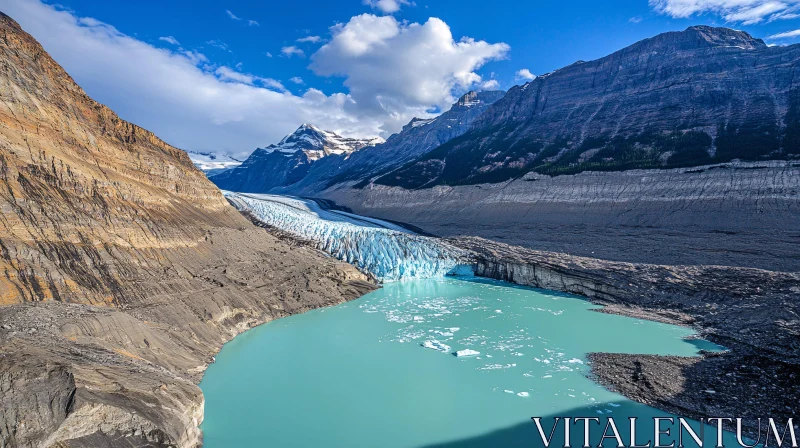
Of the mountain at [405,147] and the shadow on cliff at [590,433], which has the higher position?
the mountain at [405,147]

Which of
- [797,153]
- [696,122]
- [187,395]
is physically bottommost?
[187,395]

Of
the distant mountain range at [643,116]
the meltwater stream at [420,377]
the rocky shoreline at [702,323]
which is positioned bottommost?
the meltwater stream at [420,377]

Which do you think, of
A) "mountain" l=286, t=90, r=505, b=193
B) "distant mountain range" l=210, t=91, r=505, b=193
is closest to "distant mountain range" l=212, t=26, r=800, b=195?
"mountain" l=286, t=90, r=505, b=193

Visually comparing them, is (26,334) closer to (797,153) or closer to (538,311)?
(538,311)

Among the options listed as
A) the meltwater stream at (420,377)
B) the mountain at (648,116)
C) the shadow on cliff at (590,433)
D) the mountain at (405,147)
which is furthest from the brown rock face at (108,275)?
the mountain at (405,147)

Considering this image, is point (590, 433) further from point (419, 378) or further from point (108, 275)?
point (108, 275)

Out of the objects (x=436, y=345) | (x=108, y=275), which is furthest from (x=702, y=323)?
(x=108, y=275)

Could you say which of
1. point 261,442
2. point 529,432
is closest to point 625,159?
point 529,432

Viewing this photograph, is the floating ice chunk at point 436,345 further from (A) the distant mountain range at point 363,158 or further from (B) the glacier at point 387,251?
(A) the distant mountain range at point 363,158
